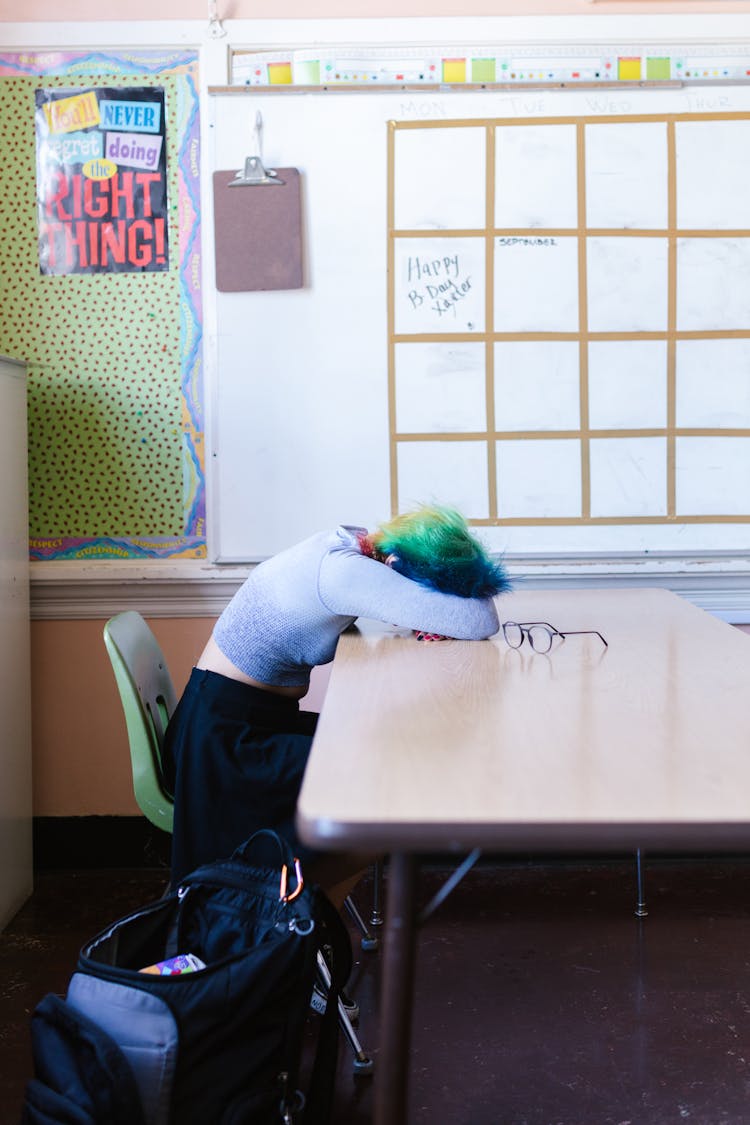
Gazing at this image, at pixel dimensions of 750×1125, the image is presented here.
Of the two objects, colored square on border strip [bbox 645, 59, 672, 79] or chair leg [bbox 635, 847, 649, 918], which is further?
colored square on border strip [bbox 645, 59, 672, 79]

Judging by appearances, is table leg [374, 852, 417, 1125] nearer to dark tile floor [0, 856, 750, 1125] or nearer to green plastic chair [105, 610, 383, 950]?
dark tile floor [0, 856, 750, 1125]

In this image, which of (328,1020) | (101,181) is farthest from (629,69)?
(328,1020)

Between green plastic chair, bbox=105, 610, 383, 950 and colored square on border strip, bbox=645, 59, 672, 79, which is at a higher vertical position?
colored square on border strip, bbox=645, 59, 672, 79

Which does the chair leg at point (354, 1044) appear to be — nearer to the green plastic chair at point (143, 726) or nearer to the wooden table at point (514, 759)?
the green plastic chair at point (143, 726)

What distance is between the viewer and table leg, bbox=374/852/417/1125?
44.1 inches

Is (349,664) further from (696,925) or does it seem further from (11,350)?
(11,350)

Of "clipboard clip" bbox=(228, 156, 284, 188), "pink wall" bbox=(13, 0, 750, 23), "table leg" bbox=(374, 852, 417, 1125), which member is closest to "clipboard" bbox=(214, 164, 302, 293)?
"clipboard clip" bbox=(228, 156, 284, 188)

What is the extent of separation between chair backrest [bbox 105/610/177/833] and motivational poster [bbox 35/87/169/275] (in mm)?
1170

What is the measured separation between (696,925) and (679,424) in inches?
51.1

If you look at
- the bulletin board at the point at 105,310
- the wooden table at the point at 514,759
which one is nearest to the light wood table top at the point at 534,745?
the wooden table at the point at 514,759

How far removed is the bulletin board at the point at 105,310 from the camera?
2.84 meters

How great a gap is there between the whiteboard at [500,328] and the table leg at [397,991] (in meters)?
1.85

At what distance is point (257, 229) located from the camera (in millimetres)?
2842

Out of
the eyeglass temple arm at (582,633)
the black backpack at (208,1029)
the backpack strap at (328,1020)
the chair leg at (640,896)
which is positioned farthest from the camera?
the chair leg at (640,896)
